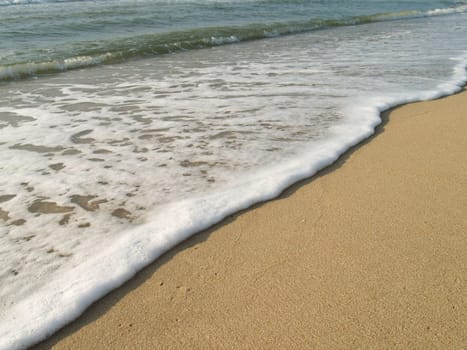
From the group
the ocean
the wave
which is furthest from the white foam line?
the wave

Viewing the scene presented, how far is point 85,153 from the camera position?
3.41 m

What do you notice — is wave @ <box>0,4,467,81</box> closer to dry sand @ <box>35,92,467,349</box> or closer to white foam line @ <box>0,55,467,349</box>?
white foam line @ <box>0,55,467,349</box>

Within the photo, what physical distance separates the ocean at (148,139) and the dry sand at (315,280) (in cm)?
16

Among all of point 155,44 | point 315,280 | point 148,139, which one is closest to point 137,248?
point 315,280

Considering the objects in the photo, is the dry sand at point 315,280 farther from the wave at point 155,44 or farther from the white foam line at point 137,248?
the wave at point 155,44

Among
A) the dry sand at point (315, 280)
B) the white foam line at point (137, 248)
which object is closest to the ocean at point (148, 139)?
the white foam line at point (137, 248)

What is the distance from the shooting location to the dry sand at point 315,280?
158cm

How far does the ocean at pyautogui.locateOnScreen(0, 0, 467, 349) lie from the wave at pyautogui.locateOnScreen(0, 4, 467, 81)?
0.05 m

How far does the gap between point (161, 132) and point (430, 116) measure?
257 cm

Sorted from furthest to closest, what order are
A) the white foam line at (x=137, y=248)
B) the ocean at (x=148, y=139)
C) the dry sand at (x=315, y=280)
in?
the ocean at (x=148, y=139) → the white foam line at (x=137, y=248) → the dry sand at (x=315, y=280)

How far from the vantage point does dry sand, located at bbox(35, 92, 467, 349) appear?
1.58m

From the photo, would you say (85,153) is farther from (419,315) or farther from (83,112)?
(419,315)

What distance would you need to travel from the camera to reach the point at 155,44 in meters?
10.2

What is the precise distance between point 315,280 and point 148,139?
2.25 metres
